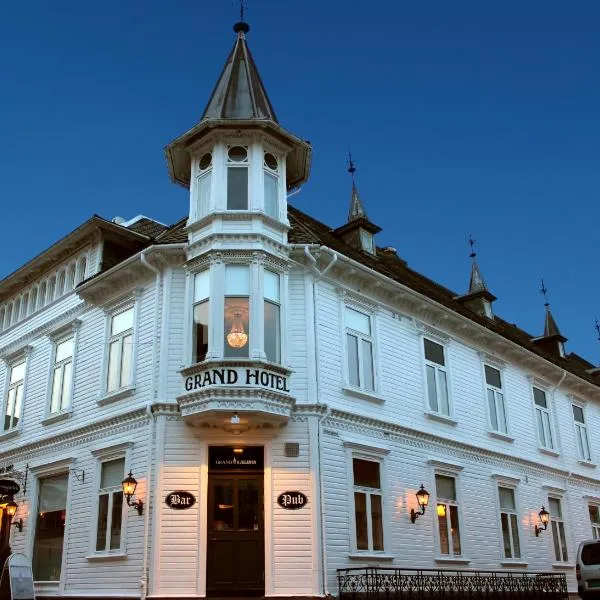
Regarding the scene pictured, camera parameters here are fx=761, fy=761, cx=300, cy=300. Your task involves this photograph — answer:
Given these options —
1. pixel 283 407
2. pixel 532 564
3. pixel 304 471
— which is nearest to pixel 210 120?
pixel 283 407

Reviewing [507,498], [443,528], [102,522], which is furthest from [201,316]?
[507,498]

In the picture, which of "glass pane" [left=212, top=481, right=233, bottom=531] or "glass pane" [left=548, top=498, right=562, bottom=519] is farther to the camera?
"glass pane" [left=548, top=498, right=562, bottom=519]

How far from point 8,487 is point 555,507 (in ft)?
61.2

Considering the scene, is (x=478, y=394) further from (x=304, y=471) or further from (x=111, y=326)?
(x=111, y=326)

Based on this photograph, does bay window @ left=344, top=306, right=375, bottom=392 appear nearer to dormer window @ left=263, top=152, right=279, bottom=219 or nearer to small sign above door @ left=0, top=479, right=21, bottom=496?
dormer window @ left=263, top=152, right=279, bottom=219

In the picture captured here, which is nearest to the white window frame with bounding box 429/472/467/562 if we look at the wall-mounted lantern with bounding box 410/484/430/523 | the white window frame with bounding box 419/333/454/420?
the wall-mounted lantern with bounding box 410/484/430/523

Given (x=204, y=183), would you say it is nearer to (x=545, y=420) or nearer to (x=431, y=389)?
(x=431, y=389)

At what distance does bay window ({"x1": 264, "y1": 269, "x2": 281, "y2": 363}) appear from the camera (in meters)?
18.3

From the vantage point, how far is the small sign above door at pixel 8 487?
2073cm

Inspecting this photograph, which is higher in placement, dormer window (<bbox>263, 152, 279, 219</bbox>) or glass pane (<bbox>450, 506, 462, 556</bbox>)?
dormer window (<bbox>263, 152, 279, 219</bbox>)

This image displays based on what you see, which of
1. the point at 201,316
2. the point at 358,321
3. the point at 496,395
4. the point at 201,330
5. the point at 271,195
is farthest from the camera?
the point at 496,395

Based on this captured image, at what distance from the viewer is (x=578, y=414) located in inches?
1236

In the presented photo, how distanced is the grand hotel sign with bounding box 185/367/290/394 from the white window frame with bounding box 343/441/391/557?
9.26 feet

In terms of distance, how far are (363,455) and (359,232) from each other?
7622 mm
